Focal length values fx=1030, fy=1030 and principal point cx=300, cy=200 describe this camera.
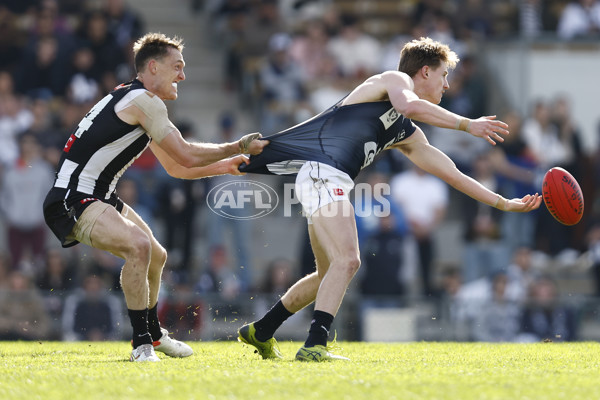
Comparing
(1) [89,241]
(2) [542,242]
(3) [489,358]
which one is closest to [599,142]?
(2) [542,242]

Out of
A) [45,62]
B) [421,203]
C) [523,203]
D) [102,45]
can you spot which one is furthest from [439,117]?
[45,62]

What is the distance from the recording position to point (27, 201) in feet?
43.0

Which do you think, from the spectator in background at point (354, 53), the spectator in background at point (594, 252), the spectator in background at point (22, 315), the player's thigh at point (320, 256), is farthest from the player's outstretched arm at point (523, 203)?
the spectator in background at point (354, 53)

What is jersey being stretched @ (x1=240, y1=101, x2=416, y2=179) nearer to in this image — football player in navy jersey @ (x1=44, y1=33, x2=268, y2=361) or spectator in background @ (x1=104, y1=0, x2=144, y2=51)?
football player in navy jersey @ (x1=44, y1=33, x2=268, y2=361)

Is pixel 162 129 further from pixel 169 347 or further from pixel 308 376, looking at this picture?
pixel 308 376

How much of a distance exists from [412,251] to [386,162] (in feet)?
5.00

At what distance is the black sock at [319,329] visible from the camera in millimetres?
6801

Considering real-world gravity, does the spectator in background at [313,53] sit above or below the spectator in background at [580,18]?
below

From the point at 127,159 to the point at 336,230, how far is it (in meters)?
1.63

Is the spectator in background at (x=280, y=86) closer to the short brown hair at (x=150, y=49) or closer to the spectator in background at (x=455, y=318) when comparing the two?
the spectator in background at (x=455, y=318)

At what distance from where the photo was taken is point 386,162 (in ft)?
47.3

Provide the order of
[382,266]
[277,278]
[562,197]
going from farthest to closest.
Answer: [382,266]
[277,278]
[562,197]

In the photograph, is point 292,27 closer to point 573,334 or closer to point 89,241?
point 573,334

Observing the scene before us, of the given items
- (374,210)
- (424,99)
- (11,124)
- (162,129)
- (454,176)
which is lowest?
(374,210)
